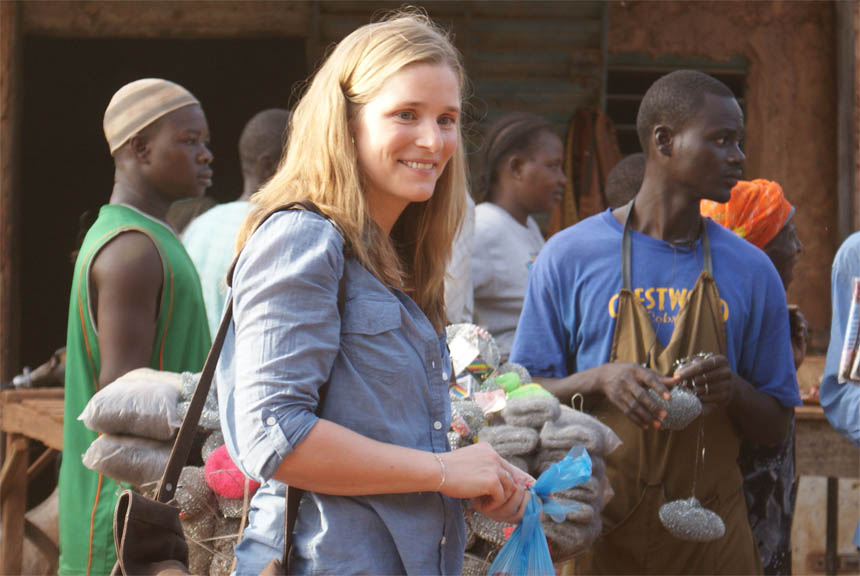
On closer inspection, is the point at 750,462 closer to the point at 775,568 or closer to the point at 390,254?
the point at 775,568

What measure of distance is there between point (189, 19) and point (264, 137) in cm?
238

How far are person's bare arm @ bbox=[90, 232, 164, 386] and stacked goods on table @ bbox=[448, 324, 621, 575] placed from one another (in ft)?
3.21

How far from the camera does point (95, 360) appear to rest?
3326 millimetres

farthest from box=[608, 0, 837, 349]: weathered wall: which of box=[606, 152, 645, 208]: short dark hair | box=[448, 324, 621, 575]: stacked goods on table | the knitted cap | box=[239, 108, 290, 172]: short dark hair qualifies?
box=[448, 324, 621, 575]: stacked goods on table

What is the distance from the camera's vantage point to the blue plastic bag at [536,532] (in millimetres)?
1981

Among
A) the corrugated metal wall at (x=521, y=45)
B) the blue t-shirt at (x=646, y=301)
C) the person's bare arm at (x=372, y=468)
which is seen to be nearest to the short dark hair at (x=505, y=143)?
the corrugated metal wall at (x=521, y=45)

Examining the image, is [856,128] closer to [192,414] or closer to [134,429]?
[134,429]

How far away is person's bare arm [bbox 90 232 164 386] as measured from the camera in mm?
3180

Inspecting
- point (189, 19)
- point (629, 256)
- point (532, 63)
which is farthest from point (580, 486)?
point (189, 19)

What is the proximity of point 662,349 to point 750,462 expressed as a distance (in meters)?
0.64

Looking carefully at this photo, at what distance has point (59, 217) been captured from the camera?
23.5 feet

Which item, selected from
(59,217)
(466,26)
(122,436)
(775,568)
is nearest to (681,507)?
(775,568)

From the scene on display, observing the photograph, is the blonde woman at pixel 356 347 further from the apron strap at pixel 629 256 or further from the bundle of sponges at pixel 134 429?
the apron strap at pixel 629 256

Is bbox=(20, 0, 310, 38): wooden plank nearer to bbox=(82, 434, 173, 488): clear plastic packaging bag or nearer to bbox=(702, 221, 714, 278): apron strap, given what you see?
bbox=(702, 221, 714, 278): apron strap
